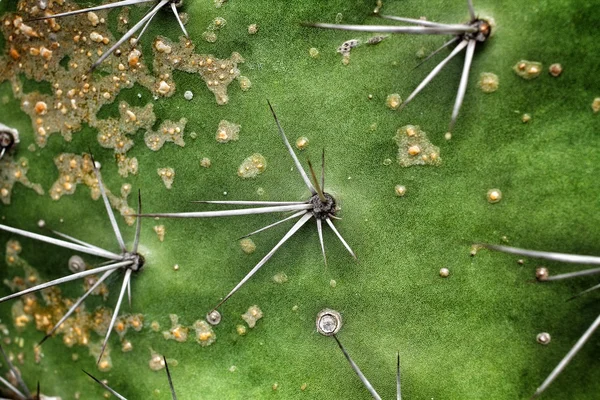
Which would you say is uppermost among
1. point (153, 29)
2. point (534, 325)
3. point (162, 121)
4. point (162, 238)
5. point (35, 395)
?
point (153, 29)

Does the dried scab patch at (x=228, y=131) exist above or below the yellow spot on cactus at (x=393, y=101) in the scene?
below

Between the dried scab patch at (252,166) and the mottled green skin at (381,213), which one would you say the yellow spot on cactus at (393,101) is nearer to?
the mottled green skin at (381,213)

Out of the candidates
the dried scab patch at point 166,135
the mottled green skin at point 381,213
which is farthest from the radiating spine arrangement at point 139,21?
the dried scab patch at point 166,135

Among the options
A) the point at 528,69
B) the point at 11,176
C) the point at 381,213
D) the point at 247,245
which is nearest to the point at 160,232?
the point at 247,245

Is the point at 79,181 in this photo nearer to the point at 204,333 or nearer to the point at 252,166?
the point at 252,166

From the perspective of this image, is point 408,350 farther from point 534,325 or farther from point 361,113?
point 361,113

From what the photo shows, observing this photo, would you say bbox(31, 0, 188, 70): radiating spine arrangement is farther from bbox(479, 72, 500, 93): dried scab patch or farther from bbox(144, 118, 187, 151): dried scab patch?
bbox(479, 72, 500, 93): dried scab patch

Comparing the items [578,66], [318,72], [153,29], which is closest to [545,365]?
[578,66]
